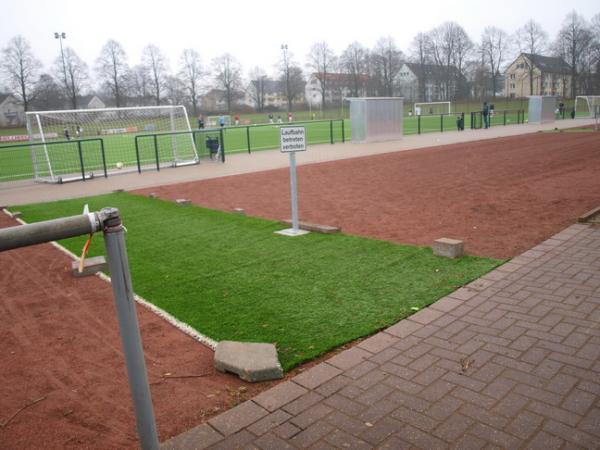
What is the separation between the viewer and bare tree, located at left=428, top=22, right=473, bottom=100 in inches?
3583

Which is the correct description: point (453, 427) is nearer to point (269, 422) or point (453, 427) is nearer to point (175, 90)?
point (269, 422)

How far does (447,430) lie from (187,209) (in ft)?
27.2

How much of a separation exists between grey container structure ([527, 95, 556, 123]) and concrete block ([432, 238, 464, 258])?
37.7 metres

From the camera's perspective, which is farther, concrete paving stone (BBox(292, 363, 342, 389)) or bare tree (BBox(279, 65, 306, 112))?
bare tree (BBox(279, 65, 306, 112))

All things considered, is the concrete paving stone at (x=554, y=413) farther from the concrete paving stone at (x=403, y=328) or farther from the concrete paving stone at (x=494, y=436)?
the concrete paving stone at (x=403, y=328)

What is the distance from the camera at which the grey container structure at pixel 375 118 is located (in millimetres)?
26155

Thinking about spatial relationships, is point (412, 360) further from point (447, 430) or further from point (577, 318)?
point (577, 318)

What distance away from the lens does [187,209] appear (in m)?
10.5

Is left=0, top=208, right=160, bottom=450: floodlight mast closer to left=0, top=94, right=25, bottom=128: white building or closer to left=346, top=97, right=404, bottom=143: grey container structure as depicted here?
left=346, top=97, right=404, bottom=143: grey container structure

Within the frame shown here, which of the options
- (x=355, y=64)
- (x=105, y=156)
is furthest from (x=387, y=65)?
(x=105, y=156)

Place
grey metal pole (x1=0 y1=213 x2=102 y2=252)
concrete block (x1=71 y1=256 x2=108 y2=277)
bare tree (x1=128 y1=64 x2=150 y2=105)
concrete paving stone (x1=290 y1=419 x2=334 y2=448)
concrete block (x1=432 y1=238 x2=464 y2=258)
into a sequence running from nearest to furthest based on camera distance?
grey metal pole (x1=0 y1=213 x2=102 y2=252), concrete paving stone (x1=290 y1=419 x2=334 y2=448), concrete block (x1=432 y1=238 x2=464 y2=258), concrete block (x1=71 y1=256 x2=108 y2=277), bare tree (x1=128 y1=64 x2=150 y2=105)

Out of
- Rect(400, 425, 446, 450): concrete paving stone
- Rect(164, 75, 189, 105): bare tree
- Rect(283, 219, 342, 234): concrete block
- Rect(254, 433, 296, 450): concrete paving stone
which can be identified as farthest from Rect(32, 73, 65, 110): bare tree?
Rect(400, 425, 446, 450): concrete paving stone

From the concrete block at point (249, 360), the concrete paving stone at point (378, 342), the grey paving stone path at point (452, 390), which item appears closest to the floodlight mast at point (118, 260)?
the grey paving stone path at point (452, 390)

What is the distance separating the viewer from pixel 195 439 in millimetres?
3018
